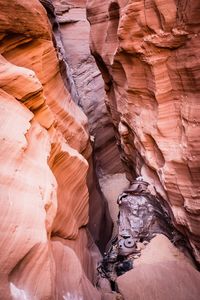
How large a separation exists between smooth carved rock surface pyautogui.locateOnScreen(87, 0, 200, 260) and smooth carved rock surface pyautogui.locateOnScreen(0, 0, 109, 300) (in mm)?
1438

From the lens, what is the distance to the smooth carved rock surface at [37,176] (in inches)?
125

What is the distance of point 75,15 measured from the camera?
13.4 metres

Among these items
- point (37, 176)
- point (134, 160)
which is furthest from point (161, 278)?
point (134, 160)

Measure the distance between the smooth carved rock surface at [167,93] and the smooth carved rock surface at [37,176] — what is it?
1438 mm

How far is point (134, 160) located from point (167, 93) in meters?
2.63

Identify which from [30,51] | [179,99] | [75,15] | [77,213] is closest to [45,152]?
[77,213]

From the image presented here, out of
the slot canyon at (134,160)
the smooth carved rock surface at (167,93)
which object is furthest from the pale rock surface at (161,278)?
the smooth carved rock surface at (167,93)

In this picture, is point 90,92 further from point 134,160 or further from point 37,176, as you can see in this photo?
point 37,176

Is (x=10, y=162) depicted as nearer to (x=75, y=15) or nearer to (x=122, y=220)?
(x=122, y=220)

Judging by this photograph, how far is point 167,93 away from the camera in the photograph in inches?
208

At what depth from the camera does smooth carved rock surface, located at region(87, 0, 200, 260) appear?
474cm

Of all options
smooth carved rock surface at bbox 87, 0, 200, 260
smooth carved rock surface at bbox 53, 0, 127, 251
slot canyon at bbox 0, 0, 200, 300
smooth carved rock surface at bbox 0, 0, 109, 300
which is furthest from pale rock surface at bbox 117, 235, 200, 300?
smooth carved rock surface at bbox 53, 0, 127, 251

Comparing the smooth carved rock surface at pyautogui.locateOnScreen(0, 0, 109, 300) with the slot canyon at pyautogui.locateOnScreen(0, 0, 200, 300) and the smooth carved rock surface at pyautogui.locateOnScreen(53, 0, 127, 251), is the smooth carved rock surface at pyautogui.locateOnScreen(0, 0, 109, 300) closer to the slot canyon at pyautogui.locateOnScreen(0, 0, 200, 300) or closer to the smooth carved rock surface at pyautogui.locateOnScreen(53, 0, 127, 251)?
the slot canyon at pyautogui.locateOnScreen(0, 0, 200, 300)

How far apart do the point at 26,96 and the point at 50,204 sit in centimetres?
174
